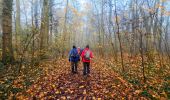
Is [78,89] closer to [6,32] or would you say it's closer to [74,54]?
[74,54]

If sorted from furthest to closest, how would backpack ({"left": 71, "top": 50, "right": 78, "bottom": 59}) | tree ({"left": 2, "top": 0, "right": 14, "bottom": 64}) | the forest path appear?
backpack ({"left": 71, "top": 50, "right": 78, "bottom": 59})
tree ({"left": 2, "top": 0, "right": 14, "bottom": 64})
the forest path

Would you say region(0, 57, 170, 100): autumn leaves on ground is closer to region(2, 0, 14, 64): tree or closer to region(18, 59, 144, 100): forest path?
region(18, 59, 144, 100): forest path

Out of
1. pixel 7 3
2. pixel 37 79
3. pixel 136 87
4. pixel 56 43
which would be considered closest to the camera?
pixel 136 87

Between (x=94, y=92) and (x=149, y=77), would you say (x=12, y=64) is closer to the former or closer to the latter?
(x=94, y=92)

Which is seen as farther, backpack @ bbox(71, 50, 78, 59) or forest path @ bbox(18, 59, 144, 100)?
backpack @ bbox(71, 50, 78, 59)

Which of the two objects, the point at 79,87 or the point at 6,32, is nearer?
the point at 79,87

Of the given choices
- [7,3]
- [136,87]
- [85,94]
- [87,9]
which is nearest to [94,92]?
[85,94]

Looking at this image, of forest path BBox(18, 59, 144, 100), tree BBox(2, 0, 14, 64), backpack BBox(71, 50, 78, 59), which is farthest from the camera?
backpack BBox(71, 50, 78, 59)

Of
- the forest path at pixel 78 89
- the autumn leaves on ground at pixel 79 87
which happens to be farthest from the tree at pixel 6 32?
the forest path at pixel 78 89

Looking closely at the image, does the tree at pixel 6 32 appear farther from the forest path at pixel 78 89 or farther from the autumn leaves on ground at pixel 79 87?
the forest path at pixel 78 89

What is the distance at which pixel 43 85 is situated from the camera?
8602mm

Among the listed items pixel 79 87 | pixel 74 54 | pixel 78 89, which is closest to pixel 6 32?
pixel 74 54

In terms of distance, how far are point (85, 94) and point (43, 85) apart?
7.36 feet

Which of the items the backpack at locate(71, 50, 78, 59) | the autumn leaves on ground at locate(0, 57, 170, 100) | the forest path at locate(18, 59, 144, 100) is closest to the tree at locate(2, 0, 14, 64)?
the autumn leaves on ground at locate(0, 57, 170, 100)
